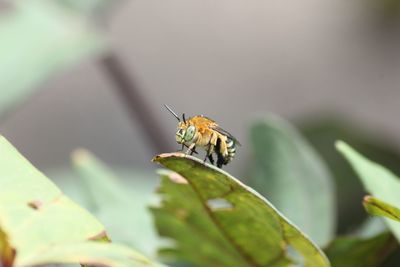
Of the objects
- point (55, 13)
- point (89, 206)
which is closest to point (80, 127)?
point (55, 13)

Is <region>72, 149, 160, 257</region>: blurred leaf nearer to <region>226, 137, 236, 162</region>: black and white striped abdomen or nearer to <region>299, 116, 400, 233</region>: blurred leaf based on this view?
<region>226, 137, 236, 162</region>: black and white striped abdomen

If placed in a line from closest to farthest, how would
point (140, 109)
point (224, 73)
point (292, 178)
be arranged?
point (292, 178) → point (140, 109) → point (224, 73)

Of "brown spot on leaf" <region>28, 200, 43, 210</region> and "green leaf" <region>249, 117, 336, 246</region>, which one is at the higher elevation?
"brown spot on leaf" <region>28, 200, 43, 210</region>

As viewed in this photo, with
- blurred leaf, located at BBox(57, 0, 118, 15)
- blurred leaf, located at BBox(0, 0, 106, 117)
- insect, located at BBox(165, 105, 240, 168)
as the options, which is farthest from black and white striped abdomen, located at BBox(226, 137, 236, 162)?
blurred leaf, located at BBox(57, 0, 118, 15)

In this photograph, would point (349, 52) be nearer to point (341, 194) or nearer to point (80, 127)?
point (80, 127)

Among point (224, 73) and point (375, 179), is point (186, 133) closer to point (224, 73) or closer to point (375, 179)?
point (375, 179)

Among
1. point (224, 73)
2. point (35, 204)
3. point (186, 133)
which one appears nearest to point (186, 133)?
point (186, 133)
